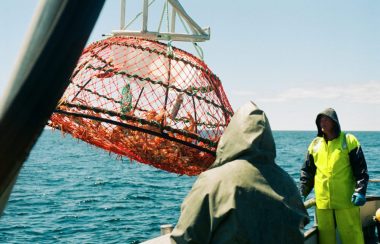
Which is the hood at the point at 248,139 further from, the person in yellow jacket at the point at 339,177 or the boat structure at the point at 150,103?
the person in yellow jacket at the point at 339,177

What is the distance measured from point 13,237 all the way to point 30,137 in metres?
17.0

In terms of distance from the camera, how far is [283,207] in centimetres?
216

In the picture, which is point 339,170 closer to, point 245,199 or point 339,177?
point 339,177

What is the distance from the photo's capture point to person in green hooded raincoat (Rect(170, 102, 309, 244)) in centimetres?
207

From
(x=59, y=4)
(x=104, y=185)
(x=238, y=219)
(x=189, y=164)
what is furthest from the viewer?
(x=104, y=185)

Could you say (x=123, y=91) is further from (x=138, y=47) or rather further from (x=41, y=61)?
(x=41, y=61)

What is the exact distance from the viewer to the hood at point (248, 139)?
2201mm

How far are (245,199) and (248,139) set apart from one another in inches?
12.1

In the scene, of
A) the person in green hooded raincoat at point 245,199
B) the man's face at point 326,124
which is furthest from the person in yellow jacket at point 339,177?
the person in green hooded raincoat at point 245,199

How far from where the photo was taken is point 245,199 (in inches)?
81.7

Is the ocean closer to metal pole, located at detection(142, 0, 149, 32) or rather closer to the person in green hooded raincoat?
metal pole, located at detection(142, 0, 149, 32)

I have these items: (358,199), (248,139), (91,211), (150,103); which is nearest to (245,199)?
(248,139)

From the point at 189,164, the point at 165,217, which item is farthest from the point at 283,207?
the point at 165,217

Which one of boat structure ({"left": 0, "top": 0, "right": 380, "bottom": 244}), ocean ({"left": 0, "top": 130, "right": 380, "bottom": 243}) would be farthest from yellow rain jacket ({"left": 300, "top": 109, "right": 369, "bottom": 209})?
ocean ({"left": 0, "top": 130, "right": 380, "bottom": 243})
